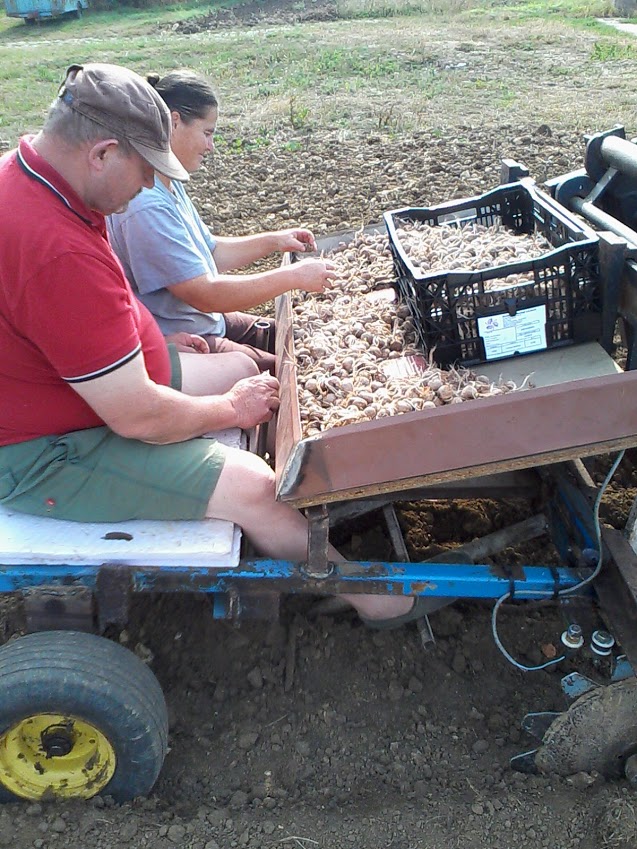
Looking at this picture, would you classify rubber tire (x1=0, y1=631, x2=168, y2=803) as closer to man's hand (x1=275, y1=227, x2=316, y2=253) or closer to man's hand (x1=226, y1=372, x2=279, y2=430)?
man's hand (x1=226, y1=372, x2=279, y2=430)

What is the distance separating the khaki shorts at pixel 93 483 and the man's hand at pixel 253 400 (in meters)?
0.35

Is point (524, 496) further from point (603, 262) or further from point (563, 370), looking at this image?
point (603, 262)

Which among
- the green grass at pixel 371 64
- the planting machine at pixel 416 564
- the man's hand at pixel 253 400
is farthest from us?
the green grass at pixel 371 64

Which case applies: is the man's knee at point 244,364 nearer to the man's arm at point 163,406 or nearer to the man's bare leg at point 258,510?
the man's arm at point 163,406

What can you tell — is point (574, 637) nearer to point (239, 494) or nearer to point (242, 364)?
point (239, 494)

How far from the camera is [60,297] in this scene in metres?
2.30

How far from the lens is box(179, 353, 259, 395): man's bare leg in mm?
3318

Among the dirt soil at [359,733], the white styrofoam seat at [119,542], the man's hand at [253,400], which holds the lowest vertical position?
the dirt soil at [359,733]

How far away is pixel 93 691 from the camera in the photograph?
244cm

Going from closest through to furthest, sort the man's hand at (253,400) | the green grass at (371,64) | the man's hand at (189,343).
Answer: the man's hand at (253,400)
the man's hand at (189,343)
the green grass at (371,64)

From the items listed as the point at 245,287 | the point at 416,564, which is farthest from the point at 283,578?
the point at 245,287

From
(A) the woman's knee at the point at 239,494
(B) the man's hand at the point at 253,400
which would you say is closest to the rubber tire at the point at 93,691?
(A) the woman's knee at the point at 239,494

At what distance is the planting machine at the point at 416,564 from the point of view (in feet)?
7.52

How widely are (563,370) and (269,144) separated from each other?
737 cm
